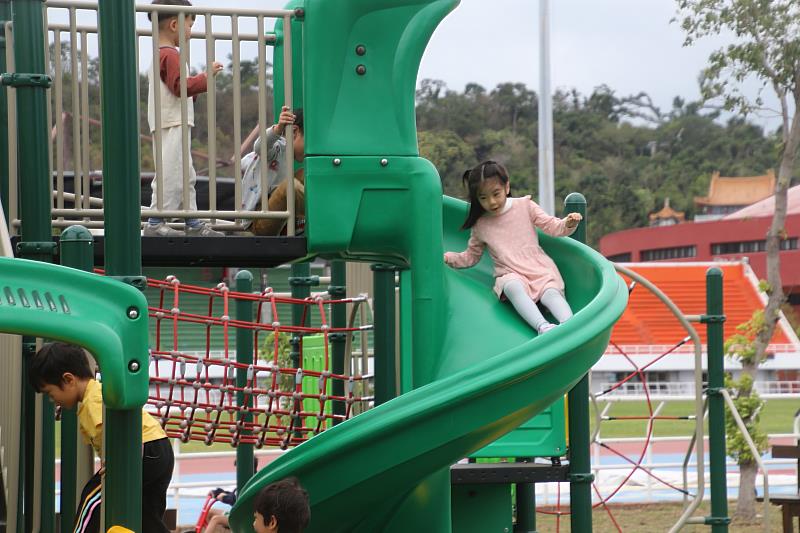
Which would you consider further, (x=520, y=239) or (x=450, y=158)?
(x=450, y=158)

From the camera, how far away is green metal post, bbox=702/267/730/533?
7.11m

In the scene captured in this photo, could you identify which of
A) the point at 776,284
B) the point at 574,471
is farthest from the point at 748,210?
the point at 574,471

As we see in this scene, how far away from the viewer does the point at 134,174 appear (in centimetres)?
332

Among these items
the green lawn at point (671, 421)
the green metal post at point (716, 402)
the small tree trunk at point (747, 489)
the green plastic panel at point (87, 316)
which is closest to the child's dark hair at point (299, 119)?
the green plastic panel at point (87, 316)

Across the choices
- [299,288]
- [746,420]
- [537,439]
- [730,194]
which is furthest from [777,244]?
[730,194]

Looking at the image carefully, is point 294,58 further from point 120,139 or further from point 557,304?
point 120,139

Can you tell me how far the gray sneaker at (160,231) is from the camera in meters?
4.64

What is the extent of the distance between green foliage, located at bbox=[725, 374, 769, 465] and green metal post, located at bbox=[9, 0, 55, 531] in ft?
27.0

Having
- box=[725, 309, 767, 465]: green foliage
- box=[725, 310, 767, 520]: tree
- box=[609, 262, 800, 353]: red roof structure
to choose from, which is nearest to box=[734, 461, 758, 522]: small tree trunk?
box=[725, 310, 767, 520]: tree

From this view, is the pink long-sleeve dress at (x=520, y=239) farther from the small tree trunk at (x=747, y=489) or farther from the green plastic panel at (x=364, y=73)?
the small tree trunk at (x=747, y=489)

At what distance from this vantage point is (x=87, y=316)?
9.41 ft

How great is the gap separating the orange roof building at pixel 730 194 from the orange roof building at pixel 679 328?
17548mm

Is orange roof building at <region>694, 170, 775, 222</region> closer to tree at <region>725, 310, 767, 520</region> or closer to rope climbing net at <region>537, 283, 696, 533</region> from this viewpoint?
rope climbing net at <region>537, 283, 696, 533</region>

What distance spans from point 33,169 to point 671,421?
93.9 ft
